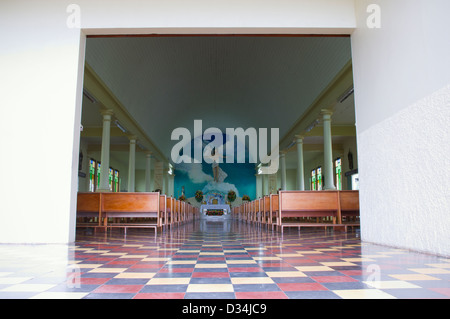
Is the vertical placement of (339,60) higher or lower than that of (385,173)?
higher

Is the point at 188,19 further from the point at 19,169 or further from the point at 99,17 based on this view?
the point at 19,169

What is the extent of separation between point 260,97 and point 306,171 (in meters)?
12.6

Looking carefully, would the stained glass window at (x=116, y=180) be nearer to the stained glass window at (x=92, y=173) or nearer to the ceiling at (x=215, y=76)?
the stained glass window at (x=92, y=173)

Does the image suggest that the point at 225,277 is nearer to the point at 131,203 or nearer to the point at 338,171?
the point at 131,203

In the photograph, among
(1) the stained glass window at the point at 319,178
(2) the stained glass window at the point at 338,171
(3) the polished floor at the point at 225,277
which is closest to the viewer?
(3) the polished floor at the point at 225,277

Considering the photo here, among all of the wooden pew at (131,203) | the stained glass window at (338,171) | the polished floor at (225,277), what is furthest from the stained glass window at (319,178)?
the polished floor at (225,277)

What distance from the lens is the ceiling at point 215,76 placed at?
974 centimetres

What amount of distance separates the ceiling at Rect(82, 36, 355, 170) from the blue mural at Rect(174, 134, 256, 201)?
6.89 metres

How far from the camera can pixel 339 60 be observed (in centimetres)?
915

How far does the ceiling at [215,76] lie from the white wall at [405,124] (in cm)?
388

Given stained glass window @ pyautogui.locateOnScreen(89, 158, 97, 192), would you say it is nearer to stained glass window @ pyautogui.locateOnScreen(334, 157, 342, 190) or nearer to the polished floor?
stained glass window @ pyautogui.locateOnScreen(334, 157, 342, 190)

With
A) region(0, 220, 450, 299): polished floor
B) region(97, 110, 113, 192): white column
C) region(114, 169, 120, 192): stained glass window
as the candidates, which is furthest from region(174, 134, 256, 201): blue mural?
region(0, 220, 450, 299): polished floor

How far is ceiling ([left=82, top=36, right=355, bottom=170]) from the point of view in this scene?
32.0 ft

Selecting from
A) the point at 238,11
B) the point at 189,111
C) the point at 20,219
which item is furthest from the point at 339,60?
the point at 189,111
